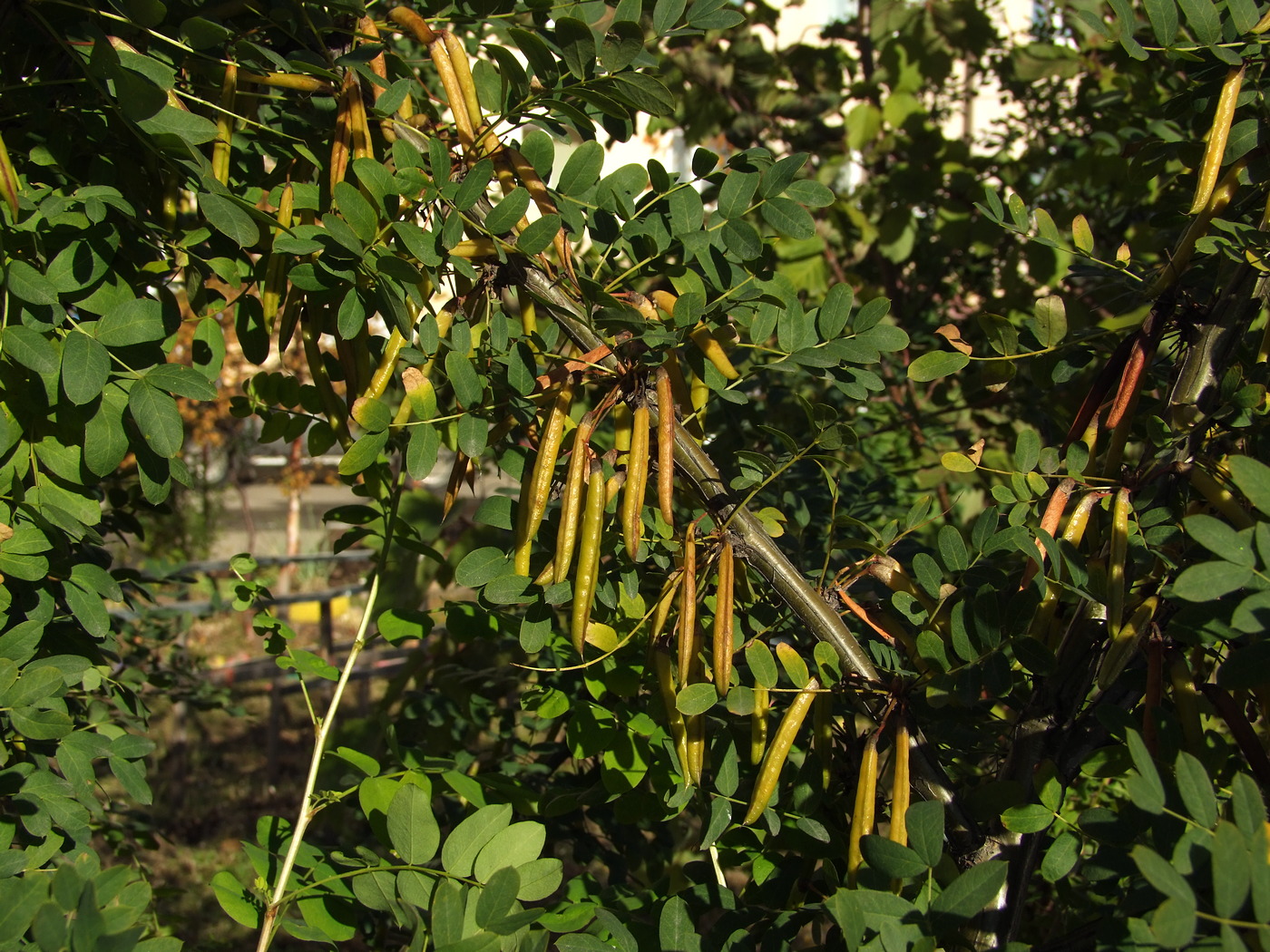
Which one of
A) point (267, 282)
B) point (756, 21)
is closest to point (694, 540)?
point (267, 282)

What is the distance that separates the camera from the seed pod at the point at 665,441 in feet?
3.06

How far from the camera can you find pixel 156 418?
971 mm

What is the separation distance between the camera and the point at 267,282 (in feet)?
3.58

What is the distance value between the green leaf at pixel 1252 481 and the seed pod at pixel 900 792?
36 centimetres

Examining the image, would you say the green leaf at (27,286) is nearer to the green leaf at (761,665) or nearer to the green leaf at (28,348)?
the green leaf at (28,348)

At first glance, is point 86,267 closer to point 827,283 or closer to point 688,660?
point 688,660

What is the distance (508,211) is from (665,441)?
0.27 metres

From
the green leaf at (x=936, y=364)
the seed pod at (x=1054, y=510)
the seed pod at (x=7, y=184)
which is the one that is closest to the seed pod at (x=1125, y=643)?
the seed pod at (x=1054, y=510)

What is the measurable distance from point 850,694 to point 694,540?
227 millimetres

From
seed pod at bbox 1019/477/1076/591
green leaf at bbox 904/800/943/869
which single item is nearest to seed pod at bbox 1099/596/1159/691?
seed pod at bbox 1019/477/1076/591

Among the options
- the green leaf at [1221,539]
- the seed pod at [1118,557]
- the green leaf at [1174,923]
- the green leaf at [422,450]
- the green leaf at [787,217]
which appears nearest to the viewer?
the green leaf at [1174,923]

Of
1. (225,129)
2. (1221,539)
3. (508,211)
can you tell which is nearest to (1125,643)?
(1221,539)

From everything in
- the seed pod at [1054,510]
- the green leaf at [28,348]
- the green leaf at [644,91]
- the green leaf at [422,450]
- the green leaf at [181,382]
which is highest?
the green leaf at [644,91]

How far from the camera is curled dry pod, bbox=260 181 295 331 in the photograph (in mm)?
1076
